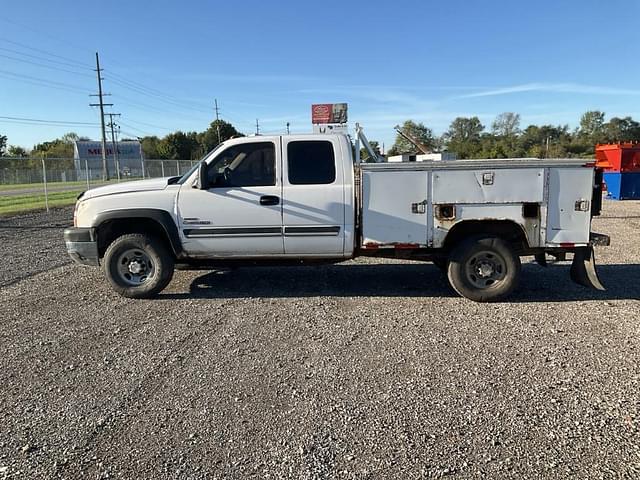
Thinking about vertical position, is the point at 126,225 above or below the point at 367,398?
above

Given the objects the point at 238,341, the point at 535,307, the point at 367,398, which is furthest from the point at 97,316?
the point at 535,307

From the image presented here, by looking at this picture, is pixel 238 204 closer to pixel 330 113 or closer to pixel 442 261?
pixel 442 261

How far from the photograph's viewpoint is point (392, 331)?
5.00 metres

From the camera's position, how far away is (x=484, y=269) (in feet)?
19.5

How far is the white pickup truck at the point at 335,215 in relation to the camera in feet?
18.5

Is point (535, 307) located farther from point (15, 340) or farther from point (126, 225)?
point (15, 340)

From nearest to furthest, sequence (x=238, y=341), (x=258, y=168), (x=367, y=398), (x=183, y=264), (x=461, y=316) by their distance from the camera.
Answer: (x=367, y=398)
(x=238, y=341)
(x=461, y=316)
(x=258, y=168)
(x=183, y=264)

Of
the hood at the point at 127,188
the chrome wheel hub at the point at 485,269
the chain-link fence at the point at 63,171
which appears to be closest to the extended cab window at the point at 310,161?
the hood at the point at 127,188

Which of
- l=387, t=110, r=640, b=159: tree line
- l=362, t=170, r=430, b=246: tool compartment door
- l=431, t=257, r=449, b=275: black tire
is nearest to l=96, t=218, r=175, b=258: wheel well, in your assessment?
l=362, t=170, r=430, b=246: tool compartment door

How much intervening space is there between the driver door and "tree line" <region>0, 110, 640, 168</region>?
3962 centimetres

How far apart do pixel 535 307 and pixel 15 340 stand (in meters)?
5.74

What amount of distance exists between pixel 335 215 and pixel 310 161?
2.45 ft

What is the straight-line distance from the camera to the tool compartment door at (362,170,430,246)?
5.72m

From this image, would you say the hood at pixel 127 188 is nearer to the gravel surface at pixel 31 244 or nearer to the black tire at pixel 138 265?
the black tire at pixel 138 265
